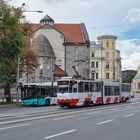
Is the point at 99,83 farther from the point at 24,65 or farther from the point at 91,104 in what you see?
the point at 24,65

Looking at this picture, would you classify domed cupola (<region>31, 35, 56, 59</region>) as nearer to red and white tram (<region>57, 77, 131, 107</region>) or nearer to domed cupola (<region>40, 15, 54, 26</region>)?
domed cupola (<region>40, 15, 54, 26</region>)

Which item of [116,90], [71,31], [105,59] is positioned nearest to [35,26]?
[71,31]

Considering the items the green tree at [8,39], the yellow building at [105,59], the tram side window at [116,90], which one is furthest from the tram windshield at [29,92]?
the yellow building at [105,59]

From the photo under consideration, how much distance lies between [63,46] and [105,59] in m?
41.7

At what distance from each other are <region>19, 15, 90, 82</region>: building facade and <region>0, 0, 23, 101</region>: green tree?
148 feet

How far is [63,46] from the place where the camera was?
347 feet

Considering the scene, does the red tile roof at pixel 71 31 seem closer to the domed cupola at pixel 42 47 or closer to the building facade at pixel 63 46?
the building facade at pixel 63 46

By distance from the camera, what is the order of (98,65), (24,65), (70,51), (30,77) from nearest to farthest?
1. (24,65)
2. (30,77)
3. (70,51)
4. (98,65)

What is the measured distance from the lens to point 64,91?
41.2 metres

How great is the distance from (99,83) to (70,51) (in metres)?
58.0

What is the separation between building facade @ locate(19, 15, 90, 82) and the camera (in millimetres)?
100188

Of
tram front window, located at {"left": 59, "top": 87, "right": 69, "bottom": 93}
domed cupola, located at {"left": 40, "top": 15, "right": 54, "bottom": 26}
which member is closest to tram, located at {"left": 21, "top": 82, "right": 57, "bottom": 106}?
tram front window, located at {"left": 59, "top": 87, "right": 69, "bottom": 93}

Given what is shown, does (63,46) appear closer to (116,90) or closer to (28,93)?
(116,90)

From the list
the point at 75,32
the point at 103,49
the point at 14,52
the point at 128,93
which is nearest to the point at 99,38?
the point at 103,49
